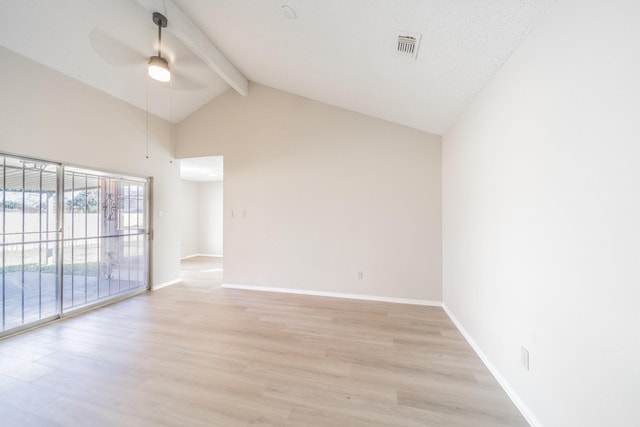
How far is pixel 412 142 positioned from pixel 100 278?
521cm

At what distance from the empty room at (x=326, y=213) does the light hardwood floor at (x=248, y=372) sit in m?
0.02

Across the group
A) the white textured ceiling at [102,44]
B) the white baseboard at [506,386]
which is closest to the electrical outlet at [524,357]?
the white baseboard at [506,386]

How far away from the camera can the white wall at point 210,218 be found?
784cm

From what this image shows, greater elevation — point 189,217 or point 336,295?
point 189,217

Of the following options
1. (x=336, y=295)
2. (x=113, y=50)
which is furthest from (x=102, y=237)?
(x=336, y=295)

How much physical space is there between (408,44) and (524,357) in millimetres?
2533

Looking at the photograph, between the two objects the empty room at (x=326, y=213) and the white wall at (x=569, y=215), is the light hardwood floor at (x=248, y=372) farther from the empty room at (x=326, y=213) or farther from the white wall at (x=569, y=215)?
the white wall at (x=569, y=215)

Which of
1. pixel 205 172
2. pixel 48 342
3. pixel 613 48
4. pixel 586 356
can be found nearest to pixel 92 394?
pixel 48 342

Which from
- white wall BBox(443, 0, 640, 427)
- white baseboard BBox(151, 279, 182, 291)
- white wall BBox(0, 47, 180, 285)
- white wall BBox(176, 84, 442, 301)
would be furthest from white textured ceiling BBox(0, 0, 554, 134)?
white baseboard BBox(151, 279, 182, 291)

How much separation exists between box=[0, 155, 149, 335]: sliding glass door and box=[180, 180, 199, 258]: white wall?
3391 millimetres

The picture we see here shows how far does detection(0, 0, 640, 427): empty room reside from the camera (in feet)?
3.93

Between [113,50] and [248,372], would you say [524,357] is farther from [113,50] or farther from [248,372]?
[113,50]

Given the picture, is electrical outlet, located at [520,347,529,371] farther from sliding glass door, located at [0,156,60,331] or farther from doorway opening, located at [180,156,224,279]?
doorway opening, located at [180,156,224,279]

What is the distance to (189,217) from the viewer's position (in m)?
7.66
